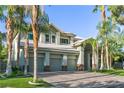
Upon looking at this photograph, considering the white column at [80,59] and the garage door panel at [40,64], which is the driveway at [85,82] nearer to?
the garage door panel at [40,64]

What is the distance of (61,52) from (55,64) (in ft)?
4.43

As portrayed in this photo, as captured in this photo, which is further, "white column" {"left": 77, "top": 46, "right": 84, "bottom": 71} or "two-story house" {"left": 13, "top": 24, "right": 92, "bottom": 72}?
"white column" {"left": 77, "top": 46, "right": 84, "bottom": 71}

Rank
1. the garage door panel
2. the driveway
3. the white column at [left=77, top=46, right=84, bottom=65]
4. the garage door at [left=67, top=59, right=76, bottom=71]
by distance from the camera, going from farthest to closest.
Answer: the white column at [left=77, top=46, right=84, bottom=65], the garage door at [left=67, top=59, right=76, bottom=71], the garage door panel, the driveway

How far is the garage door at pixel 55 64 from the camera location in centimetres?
2846

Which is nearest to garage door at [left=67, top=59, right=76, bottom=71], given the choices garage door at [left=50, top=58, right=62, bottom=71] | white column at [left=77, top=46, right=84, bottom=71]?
white column at [left=77, top=46, right=84, bottom=71]

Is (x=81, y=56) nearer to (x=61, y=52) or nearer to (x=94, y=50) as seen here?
(x=94, y=50)

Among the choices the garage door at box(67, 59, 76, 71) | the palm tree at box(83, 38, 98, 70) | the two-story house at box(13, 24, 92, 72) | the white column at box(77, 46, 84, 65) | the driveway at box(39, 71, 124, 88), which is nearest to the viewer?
the driveway at box(39, 71, 124, 88)

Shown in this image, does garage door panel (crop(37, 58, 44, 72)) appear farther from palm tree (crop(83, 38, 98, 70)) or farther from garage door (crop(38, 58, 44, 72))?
palm tree (crop(83, 38, 98, 70))

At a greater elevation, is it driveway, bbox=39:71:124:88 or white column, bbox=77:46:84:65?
white column, bbox=77:46:84:65

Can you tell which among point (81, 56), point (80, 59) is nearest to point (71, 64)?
point (80, 59)

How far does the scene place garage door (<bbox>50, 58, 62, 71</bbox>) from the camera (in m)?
28.5

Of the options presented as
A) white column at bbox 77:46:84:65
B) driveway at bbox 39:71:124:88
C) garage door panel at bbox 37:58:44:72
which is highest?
white column at bbox 77:46:84:65

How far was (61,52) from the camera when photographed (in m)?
28.8

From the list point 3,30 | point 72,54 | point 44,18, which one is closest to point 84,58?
point 72,54
